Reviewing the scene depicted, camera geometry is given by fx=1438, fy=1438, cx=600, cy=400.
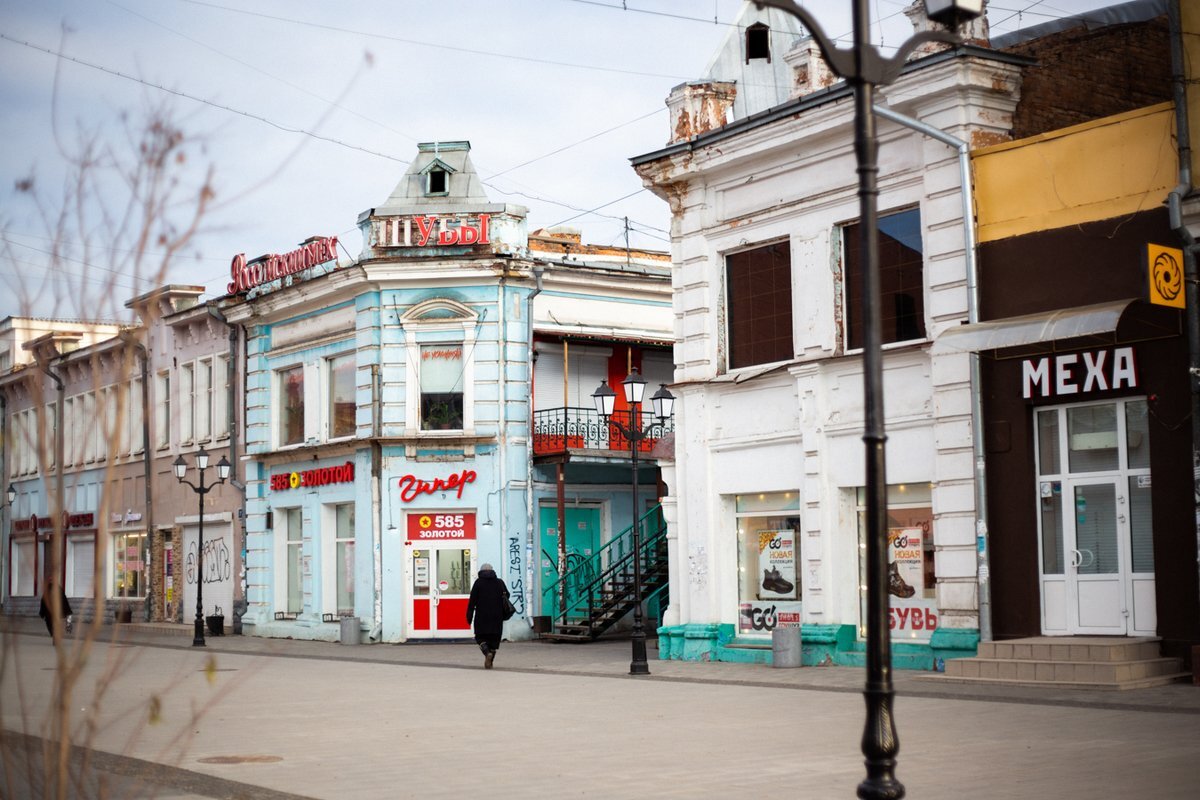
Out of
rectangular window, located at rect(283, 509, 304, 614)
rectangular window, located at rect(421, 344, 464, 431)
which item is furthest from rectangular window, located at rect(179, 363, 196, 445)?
rectangular window, located at rect(421, 344, 464, 431)

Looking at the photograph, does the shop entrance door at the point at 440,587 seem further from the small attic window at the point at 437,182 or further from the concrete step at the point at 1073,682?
the concrete step at the point at 1073,682

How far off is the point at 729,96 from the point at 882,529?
702 inches

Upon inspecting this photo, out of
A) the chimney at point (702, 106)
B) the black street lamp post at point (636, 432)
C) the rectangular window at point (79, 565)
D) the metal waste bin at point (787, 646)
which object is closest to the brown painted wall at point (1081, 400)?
the metal waste bin at point (787, 646)

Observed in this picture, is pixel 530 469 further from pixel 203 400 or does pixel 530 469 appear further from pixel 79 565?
pixel 79 565

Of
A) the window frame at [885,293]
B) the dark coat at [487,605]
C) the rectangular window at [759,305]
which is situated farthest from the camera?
the dark coat at [487,605]

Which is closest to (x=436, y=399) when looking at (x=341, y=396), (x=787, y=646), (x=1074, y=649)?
(x=341, y=396)

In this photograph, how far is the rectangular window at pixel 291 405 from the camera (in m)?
35.6

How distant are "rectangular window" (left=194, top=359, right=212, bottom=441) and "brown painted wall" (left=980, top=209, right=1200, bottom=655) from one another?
83.9 ft

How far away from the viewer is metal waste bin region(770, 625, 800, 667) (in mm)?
21688

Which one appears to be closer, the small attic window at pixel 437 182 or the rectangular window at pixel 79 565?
the small attic window at pixel 437 182

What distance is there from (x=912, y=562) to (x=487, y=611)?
7.37 meters

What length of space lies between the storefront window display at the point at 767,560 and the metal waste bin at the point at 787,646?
0.54m

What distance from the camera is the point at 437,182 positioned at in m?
33.8

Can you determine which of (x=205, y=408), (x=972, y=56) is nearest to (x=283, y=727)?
(x=972, y=56)
